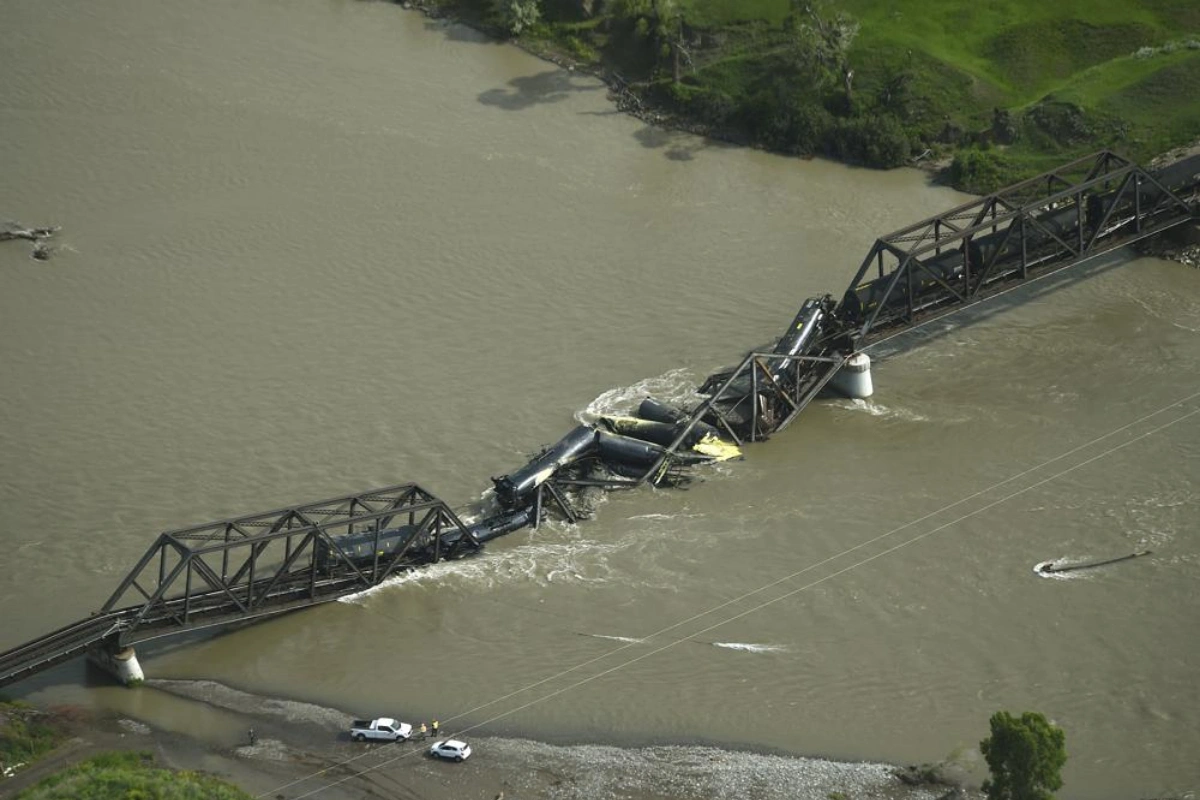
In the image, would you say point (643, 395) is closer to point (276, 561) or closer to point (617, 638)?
point (617, 638)

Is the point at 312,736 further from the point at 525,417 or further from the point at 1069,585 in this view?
the point at 1069,585

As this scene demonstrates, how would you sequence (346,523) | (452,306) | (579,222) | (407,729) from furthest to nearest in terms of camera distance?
(579,222)
(452,306)
(346,523)
(407,729)

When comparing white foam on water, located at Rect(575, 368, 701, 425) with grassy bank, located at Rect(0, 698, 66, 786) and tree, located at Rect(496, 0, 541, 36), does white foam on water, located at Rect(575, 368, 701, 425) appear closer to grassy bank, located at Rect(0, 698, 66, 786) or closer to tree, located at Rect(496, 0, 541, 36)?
grassy bank, located at Rect(0, 698, 66, 786)

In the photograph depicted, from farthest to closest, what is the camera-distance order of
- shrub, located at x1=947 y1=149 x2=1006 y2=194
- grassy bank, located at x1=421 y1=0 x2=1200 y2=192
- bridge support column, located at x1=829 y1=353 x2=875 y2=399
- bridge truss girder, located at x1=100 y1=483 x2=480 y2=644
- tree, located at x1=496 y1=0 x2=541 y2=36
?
tree, located at x1=496 y1=0 x2=541 y2=36, grassy bank, located at x1=421 y1=0 x2=1200 y2=192, shrub, located at x1=947 y1=149 x2=1006 y2=194, bridge support column, located at x1=829 y1=353 x2=875 y2=399, bridge truss girder, located at x1=100 y1=483 x2=480 y2=644

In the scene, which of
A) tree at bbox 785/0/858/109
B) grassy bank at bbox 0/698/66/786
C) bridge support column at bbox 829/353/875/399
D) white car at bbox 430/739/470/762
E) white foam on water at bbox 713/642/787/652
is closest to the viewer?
grassy bank at bbox 0/698/66/786

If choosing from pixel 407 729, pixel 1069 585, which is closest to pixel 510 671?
pixel 407 729

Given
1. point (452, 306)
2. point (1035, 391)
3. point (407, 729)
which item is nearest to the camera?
point (407, 729)

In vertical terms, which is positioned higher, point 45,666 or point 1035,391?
point 1035,391

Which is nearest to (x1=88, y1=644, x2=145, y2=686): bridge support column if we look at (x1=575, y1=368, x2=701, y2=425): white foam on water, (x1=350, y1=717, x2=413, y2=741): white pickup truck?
(x1=350, y1=717, x2=413, y2=741): white pickup truck
